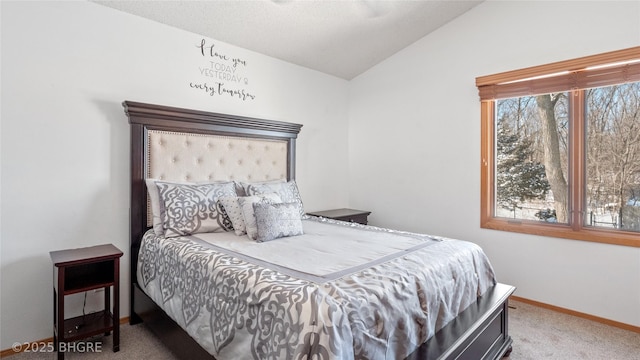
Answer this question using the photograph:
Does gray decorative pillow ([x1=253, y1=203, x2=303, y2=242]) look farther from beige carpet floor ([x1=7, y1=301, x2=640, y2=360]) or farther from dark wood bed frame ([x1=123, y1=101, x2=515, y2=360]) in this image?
beige carpet floor ([x1=7, y1=301, x2=640, y2=360])

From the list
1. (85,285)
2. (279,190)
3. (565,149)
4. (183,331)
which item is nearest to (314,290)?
(183,331)

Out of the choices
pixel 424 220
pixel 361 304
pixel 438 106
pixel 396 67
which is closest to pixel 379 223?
pixel 424 220

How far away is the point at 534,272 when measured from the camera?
292 cm

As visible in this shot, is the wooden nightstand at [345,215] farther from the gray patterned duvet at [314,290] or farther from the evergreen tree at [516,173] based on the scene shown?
the evergreen tree at [516,173]

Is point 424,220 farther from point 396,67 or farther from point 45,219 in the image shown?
point 45,219

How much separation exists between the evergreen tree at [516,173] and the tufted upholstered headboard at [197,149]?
207 centimetres

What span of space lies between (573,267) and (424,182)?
1470 mm

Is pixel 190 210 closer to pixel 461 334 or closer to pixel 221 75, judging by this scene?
pixel 221 75

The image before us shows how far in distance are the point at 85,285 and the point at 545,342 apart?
121 inches

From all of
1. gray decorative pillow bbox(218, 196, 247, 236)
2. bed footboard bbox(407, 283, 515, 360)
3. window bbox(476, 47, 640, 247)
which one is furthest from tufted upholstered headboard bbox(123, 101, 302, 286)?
bed footboard bbox(407, 283, 515, 360)

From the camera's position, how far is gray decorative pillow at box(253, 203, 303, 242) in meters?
2.20

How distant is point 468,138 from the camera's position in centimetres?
326

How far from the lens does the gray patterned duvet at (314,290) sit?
1174mm

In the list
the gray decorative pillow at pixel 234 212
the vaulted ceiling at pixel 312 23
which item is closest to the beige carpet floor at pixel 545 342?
the gray decorative pillow at pixel 234 212
